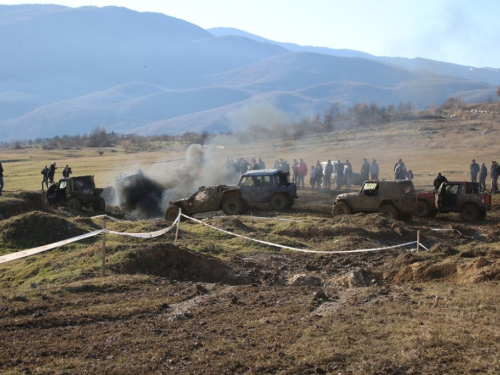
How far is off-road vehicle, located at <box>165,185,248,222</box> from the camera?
24719 millimetres

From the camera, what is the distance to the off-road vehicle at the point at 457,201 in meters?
23.6

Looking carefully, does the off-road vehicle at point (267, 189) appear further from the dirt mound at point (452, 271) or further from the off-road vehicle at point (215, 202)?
the dirt mound at point (452, 271)

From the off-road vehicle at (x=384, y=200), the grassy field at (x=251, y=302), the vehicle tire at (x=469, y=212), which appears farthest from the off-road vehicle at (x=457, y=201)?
the grassy field at (x=251, y=302)

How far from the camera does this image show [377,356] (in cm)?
743

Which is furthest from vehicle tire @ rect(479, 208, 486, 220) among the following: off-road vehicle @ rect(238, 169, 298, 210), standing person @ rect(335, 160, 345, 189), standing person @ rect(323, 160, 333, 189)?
standing person @ rect(335, 160, 345, 189)

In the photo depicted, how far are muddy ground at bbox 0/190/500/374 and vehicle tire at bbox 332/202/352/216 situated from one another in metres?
6.12

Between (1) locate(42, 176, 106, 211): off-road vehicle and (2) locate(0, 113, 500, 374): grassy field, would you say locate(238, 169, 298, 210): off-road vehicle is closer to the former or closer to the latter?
(2) locate(0, 113, 500, 374): grassy field

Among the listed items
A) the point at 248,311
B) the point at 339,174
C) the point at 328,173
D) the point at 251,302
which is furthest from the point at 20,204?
the point at 339,174

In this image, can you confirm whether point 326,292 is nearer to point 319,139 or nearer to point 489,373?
point 489,373

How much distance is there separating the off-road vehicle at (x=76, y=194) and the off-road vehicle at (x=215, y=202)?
5.14 m

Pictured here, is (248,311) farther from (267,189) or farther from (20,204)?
(267,189)

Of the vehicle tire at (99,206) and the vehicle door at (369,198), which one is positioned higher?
the vehicle door at (369,198)

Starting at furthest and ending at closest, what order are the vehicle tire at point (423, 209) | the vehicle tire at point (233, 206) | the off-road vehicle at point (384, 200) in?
the vehicle tire at point (233, 206), the vehicle tire at point (423, 209), the off-road vehicle at point (384, 200)

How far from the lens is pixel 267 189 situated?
87.8 ft
